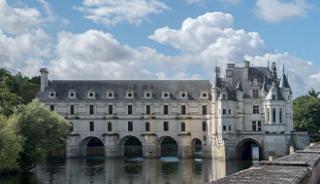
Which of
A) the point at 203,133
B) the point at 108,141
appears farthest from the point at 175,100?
the point at 108,141

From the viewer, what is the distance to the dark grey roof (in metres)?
68.9

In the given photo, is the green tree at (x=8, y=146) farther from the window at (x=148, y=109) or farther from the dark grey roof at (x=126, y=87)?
the window at (x=148, y=109)

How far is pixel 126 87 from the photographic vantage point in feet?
229

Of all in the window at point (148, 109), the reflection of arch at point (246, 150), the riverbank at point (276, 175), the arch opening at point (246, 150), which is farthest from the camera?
the window at point (148, 109)

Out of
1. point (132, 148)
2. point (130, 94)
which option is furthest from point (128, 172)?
point (132, 148)

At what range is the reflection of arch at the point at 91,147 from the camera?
68375mm

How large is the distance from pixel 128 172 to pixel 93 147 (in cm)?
2541

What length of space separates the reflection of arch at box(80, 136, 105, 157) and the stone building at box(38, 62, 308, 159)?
0.44ft

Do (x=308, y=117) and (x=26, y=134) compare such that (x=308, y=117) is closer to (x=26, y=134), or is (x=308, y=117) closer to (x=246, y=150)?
(x=246, y=150)

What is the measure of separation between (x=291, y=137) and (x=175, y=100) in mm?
15301

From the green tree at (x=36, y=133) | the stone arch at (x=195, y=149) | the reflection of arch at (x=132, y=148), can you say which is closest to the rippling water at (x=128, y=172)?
the green tree at (x=36, y=133)

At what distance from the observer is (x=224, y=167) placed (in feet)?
172

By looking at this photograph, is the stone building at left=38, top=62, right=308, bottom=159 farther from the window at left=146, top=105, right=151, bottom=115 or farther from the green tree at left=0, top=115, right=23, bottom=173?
the green tree at left=0, top=115, right=23, bottom=173

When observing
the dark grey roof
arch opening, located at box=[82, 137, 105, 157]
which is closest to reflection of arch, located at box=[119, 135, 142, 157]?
arch opening, located at box=[82, 137, 105, 157]
